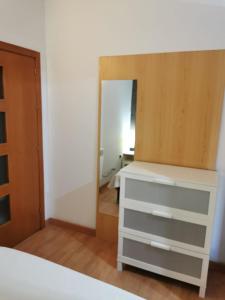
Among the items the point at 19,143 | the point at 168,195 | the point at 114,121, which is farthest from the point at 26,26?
the point at 168,195

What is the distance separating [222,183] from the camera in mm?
1972

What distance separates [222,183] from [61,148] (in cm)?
168

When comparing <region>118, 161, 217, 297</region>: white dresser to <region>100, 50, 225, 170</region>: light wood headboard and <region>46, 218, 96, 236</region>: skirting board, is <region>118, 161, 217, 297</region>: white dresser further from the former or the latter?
<region>46, 218, 96, 236</region>: skirting board

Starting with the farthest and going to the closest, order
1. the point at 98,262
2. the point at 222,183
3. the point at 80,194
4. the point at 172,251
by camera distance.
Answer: the point at 80,194 < the point at 98,262 < the point at 222,183 < the point at 172,251

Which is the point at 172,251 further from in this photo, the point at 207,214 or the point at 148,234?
the point at 207,214

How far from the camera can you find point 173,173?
1845 millimetres

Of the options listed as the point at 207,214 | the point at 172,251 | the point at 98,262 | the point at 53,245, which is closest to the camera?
the point at 207,214

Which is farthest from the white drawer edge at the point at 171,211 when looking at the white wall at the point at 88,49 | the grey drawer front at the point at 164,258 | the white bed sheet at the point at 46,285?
the white bed sheet at the point at 46,285

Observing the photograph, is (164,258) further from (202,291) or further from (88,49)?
(88,49)

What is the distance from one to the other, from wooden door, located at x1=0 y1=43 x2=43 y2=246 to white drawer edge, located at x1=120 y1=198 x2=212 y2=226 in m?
1.11

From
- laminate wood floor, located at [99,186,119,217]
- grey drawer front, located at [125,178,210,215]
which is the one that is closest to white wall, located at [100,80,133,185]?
laminate wood floor, located at [99,186,119,217]

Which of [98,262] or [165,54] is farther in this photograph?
[98,262]

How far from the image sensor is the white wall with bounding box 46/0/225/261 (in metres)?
1.89

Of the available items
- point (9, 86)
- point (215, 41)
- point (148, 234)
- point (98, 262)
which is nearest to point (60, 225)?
point (98, 262)
